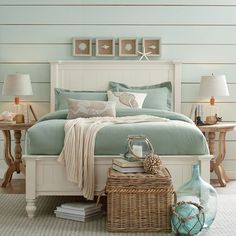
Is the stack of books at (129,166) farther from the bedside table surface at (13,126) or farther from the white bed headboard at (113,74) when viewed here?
the white bed headboard at (113,74)

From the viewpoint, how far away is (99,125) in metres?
3.98

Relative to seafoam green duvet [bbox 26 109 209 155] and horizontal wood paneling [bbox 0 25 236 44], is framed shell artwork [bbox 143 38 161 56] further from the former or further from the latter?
seafoam green duvet [bbox 26 109 209 155]

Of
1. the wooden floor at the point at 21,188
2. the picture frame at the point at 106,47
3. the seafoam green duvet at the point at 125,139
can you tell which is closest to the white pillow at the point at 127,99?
the picture frame at the point at 106,47

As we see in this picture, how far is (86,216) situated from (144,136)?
687mm

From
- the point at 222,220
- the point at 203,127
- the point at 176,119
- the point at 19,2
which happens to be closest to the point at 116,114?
the point at 176,119

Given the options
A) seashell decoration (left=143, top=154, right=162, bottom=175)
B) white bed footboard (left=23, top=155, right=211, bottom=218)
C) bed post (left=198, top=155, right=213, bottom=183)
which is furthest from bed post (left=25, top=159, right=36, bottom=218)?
bed post (left=198, top=155, right=213, bottom=183)

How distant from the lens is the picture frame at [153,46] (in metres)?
5.75

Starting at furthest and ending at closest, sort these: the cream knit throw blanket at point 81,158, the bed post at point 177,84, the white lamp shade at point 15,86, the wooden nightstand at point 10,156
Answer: the bed post at point 177,84 → the white lamp shade at point 15,86 → the wooden nightstand at point 10,156 → the cream knit throw blanket at point 81,158

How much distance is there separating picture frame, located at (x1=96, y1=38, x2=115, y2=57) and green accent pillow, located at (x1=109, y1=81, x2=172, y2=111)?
0.31m

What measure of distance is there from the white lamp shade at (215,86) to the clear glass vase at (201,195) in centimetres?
185

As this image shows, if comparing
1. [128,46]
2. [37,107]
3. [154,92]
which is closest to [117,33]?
[128,46]

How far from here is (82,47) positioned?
18.9 feet

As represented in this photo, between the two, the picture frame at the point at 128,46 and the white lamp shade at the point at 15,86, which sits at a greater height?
the picture frame at the point at 128,46

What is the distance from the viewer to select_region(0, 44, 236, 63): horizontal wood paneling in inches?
227
